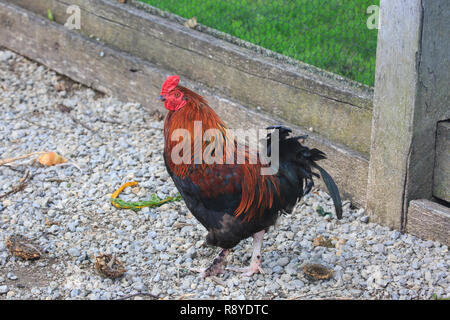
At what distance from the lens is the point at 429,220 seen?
352 centimetres

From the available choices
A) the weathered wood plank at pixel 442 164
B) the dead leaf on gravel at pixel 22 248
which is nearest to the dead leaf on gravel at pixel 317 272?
the weathered wood plank at pixel 442 164

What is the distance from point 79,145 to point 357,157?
220 cm

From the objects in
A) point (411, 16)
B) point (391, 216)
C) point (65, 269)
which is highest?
point (411, 16)

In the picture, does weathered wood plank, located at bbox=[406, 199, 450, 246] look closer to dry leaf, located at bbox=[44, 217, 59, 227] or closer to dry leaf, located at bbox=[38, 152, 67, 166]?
dry leaf, located at bbox=[44, 217, 59, 227]

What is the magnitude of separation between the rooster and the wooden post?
0.49 metres

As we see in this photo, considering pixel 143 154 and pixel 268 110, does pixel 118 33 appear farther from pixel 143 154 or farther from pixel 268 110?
pixel 268 110

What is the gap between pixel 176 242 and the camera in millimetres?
3793

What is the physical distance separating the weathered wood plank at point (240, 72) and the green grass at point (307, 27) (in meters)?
0.15

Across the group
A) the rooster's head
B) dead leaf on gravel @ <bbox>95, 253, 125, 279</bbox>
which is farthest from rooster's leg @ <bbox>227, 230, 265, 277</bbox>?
the rooster's head

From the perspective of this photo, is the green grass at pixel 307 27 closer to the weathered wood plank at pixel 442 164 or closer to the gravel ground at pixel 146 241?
the weathered wood plank at pixel 442 164

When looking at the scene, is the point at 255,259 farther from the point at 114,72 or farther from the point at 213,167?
the point at 114,72

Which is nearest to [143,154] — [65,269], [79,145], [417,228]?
[79,145]

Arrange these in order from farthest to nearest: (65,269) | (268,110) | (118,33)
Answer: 1. (118,33)
2. (268,110)
3. (65,269)

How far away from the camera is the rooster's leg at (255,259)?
3.51m
